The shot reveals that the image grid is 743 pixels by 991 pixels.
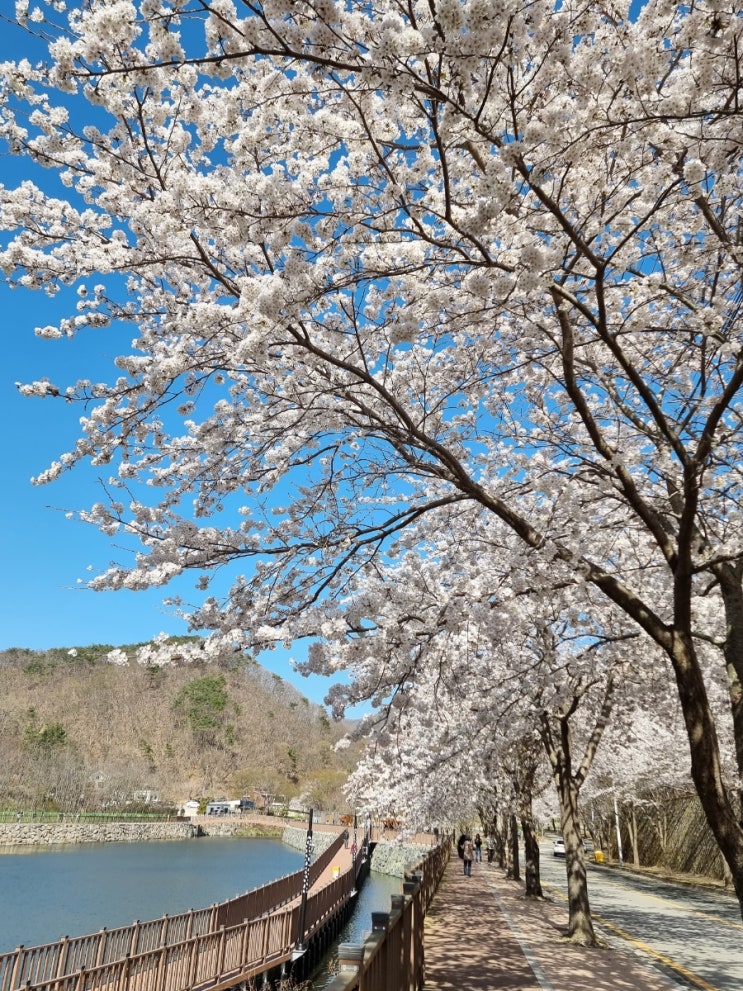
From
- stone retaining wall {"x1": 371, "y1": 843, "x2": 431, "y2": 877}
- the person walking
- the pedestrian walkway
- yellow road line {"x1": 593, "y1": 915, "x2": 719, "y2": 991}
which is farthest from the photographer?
stone retaining wall {"x1": 371, "y1": 843, "x2": 431, "y2": 877}

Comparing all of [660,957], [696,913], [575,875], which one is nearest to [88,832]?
[696,913]

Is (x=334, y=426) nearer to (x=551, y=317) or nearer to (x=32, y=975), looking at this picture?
(x=551, y=317)

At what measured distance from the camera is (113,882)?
102 ft

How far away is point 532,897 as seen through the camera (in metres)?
16.5

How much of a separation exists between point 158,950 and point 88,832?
162 feet

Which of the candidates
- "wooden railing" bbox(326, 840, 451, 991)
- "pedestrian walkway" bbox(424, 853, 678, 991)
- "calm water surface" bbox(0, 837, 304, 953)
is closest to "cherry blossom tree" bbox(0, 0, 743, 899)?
"wooden railing" bbox(326, 840, 451, 991)

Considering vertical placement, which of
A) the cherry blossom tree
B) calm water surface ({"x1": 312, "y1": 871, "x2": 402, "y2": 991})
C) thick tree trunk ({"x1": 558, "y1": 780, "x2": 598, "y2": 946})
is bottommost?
calm water surface ({"x1": 312, "y1": 871, "x2": 402, "y2": 991})

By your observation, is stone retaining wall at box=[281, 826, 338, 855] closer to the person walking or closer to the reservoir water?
the reservoir water

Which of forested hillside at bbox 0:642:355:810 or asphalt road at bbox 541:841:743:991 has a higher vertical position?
forested hillside at bbox 0:642:355:810

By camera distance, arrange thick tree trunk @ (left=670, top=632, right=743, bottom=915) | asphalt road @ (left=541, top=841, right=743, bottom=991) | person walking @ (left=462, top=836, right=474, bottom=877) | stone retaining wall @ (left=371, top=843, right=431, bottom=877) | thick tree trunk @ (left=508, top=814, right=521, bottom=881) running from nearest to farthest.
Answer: thick tree trunk @ (left=670, top=632, right=743, bottom=915)
asphalt road @ (left=541, top=841, right=743, bottom=991)
thick tree trunk @ (left=508, top=814, right=521, bottom=881)
person walking @ (left=462, top=836, right=474, bottom=877)
stone retaining wall @ (left=371, top=843, right=431, bottom=877)

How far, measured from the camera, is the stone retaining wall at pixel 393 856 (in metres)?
42.9

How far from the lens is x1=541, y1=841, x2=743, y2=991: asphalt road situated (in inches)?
361

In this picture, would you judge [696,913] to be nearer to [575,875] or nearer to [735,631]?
[575,875]

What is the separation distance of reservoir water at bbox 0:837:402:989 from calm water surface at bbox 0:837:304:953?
36 millimetres
